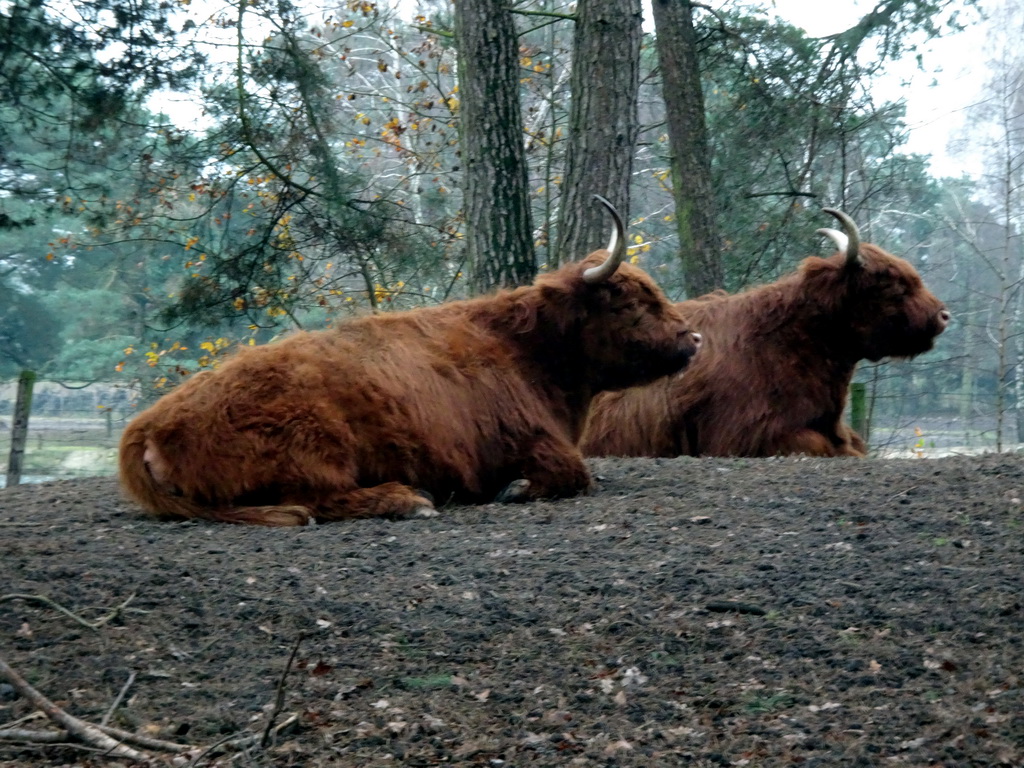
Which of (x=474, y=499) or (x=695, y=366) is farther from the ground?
(x=695, y=366)

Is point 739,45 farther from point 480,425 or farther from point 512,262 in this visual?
point 480,425

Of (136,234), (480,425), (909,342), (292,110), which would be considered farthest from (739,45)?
(480,425)

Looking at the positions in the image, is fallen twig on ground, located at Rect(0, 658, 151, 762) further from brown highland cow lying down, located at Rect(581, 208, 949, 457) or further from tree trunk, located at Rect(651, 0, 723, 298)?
tree trunk, located at Rect(651, 0, 723, 298)

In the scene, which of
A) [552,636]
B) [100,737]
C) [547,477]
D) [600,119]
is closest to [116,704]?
[100,737]

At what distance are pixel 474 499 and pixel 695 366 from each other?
9.53ft

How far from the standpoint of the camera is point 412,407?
616cm

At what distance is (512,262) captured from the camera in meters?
9.28

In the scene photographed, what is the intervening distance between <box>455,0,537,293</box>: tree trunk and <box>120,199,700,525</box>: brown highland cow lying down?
2230 mm

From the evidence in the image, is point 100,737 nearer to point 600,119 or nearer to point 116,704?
point 116,704

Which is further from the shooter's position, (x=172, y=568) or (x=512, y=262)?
(x=512, y=262)

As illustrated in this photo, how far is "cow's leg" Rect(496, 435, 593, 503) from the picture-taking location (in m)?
6.41

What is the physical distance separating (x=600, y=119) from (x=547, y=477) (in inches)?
173

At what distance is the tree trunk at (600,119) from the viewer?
9766 mm

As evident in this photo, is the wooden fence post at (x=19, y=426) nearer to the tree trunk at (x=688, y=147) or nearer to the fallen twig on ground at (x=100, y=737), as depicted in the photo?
the tree trunk at (x=688, y=147)
